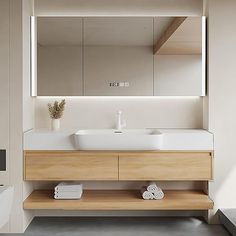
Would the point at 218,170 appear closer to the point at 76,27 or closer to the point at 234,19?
the point at 234,19

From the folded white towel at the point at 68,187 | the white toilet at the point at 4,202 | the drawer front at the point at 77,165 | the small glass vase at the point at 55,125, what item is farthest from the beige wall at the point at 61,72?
the white toilet at the point at 4,202

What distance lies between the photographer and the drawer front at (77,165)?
12.2ft

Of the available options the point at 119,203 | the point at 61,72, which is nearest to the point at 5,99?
the point at 61,72

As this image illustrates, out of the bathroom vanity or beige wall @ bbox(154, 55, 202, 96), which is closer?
the bathroom vanity

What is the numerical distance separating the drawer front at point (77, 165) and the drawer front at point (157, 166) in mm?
98

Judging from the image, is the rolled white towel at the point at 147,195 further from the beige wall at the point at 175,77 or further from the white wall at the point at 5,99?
the white wall at the point at 5,99

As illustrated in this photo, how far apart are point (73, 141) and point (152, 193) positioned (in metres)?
0.88

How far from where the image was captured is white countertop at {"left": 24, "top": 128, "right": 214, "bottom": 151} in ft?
12.1

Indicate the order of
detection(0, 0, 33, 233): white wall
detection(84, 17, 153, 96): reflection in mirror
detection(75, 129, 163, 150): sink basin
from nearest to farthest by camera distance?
1. detection(75, 129, 163, 150): sink basin
2. detection(0, 0, 33, 233): white wall
3. detection(84, 17, 153, 96): reflection in mirror

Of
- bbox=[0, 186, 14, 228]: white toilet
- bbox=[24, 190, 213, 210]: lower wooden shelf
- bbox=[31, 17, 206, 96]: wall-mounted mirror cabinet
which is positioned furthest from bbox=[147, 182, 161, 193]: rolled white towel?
bbox=[0, 186, 14, 228]: white toilet

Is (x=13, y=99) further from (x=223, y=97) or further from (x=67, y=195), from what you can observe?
(x=223, y=97)

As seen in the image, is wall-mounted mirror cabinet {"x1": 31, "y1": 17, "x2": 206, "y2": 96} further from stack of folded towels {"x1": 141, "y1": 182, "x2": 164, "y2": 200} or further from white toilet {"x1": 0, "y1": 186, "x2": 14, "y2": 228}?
white toilet {"x1": 0, "y1": 186, "x2": 14, "y2": 228}

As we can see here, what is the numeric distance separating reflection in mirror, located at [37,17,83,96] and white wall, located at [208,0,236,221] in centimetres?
130

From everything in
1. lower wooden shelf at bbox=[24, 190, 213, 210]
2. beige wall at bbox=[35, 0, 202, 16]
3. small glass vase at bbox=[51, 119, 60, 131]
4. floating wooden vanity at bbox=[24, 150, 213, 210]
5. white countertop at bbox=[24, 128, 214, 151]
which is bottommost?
lower wooden shelf at bbox=[24, 190, 213, 210]
